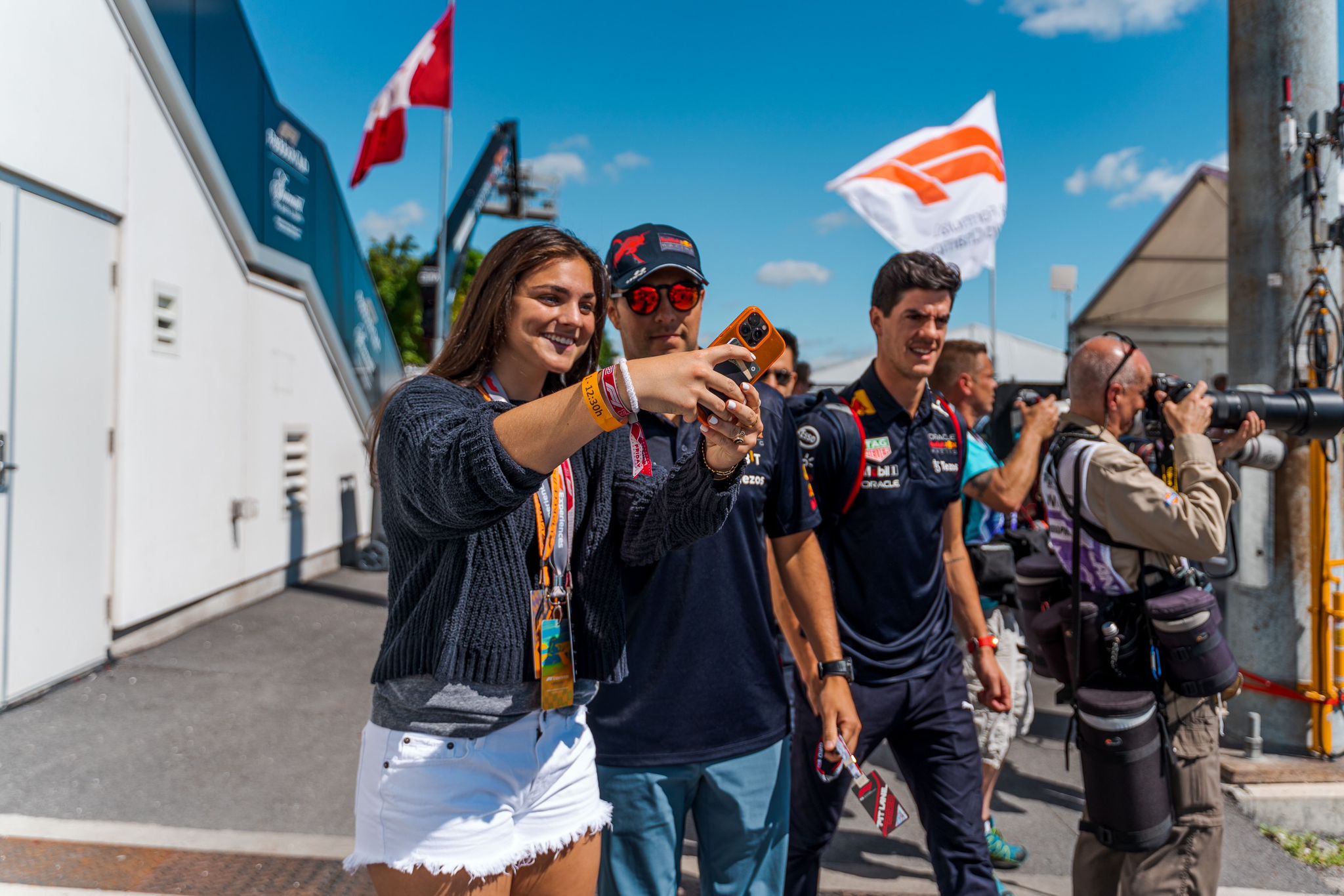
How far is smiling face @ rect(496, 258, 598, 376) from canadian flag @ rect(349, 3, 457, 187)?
10795 millimetres

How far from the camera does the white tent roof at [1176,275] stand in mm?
11992

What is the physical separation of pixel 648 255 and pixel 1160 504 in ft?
5.43

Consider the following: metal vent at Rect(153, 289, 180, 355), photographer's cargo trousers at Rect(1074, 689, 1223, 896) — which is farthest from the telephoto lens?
metal vent at Rect(153, 289, 180, 355)

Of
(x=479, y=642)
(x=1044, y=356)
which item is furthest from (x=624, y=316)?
(x=1044, y=356)

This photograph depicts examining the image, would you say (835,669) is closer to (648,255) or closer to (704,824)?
(704,824)

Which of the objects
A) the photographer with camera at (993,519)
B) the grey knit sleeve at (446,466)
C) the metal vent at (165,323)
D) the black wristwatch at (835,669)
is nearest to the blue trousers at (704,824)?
the black wristwatch at (835,669)

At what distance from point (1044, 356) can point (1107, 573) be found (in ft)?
97.9

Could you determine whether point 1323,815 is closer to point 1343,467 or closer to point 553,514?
point 1343,467

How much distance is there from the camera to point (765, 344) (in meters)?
1.54

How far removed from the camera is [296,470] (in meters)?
8.28

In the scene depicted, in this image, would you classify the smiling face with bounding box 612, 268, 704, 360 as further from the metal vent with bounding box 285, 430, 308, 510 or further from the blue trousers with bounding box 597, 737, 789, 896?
the metal vent with bounding box 285, 430, 308, 510

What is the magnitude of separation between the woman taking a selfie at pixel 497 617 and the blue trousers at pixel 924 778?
1026 mm

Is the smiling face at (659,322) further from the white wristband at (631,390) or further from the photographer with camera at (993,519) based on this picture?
the photographer with camera at (993,519)

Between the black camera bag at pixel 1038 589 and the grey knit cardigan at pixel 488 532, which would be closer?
the grey knit cardigan at pixel 488 532
